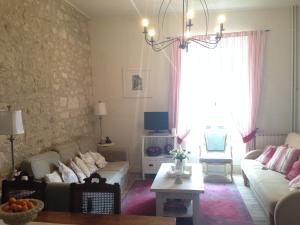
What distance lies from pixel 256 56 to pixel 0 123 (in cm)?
408

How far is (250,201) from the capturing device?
3830 millimetres

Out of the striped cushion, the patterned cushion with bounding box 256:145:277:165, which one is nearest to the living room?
the patterned cushion with bounding box 256:145:277:165

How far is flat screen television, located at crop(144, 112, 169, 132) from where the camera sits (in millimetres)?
5125

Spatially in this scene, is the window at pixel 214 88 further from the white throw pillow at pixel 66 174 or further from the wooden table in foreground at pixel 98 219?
the wooden table in foreground at pixel 98 219

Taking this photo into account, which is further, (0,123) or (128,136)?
(128,136)

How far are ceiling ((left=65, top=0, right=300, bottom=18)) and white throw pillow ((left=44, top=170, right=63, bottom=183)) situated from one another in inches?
107

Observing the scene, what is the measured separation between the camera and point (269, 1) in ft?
14.8

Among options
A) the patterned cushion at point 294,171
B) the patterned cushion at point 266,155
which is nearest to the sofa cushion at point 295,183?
the patterned cushion at point 294,171

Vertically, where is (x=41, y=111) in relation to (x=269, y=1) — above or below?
below

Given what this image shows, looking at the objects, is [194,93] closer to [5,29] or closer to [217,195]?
[217,195]

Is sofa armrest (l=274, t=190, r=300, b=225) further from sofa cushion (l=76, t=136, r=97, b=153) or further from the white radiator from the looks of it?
sofa cushion (l=76, t=136, r=97, b=153)

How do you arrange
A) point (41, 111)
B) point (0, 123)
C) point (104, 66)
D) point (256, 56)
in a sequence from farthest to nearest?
1. point (104, 66)
2. point (256, 56)
3. point (41, 111)
4. point (0, 123)

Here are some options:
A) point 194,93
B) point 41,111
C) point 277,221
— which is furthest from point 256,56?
point 41,111

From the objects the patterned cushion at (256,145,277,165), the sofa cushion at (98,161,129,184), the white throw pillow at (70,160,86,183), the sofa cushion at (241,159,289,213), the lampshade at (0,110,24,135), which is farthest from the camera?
the patterned cushion at (256,145,277,165)
